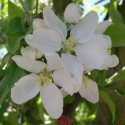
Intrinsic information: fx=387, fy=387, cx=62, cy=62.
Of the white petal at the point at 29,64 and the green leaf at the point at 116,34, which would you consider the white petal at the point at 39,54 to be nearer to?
the white petal at the point at 29,64

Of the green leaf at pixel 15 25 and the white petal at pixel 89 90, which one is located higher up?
the green leaf at pixel 15 25

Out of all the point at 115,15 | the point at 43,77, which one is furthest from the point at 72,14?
the point at 115,15

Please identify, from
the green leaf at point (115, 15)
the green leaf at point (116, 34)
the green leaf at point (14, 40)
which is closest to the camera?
the green leaf at point (14, 40)

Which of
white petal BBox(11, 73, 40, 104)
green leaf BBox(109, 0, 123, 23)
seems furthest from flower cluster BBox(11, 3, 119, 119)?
green leaf BBox(109, 0, 123, 23)

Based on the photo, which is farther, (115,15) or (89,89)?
(115,15)

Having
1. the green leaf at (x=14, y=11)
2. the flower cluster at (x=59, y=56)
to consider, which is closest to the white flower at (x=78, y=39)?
the flower cluster at (x=59, y=56)

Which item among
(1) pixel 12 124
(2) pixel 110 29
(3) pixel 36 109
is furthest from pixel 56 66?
(3) pixel 36 109

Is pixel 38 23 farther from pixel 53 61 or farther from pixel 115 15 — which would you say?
pixel 115 15

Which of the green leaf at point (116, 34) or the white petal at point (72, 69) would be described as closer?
the white petal at point (72, 69)
